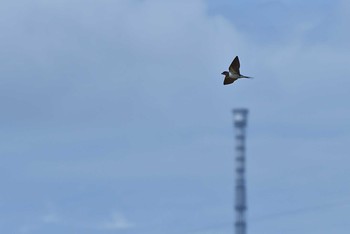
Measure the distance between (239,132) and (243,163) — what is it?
225 inches

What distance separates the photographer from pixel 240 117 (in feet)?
362

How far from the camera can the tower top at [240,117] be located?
109250 mm

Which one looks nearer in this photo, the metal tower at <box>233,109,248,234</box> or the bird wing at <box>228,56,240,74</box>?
the bird wing at <box>228,56,240,74</box>

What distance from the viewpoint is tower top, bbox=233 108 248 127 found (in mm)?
109250

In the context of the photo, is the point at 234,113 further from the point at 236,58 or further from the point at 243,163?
the point at 236,58

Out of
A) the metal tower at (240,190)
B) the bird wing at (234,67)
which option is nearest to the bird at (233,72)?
the bird wing at (234,67)

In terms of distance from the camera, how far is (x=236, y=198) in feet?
334

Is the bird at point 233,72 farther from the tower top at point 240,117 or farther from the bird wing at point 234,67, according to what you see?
the tower top at point 240,117

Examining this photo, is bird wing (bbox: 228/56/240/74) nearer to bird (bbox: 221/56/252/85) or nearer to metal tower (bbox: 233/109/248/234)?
bird (bbox: 221/56/252/85)

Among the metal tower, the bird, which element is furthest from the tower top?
the bird

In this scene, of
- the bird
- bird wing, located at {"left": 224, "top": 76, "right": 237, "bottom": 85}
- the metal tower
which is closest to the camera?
bird wing, located at {"left": 224, "top": 76, "right": 237, "bottom": 85}

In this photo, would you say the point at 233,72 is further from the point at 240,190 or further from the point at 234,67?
the point at 240,190

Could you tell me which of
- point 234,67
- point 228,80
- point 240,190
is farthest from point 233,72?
point 240,190

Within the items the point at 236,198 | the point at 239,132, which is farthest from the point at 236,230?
the point at 239,132
